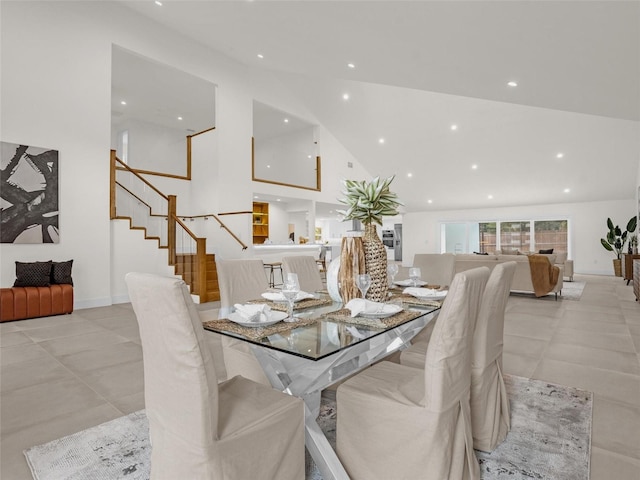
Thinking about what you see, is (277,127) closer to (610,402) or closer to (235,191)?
(235,191)

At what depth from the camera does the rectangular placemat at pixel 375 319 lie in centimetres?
160

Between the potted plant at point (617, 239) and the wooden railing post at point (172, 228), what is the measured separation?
11335 mm

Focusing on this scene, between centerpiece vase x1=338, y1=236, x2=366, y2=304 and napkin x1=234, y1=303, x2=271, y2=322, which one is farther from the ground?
centerpiece vase x1=338, y1=236, x2=366, y2=304

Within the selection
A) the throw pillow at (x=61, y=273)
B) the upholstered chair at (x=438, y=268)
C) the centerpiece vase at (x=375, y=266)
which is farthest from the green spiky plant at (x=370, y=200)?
the throw pillow at (x=61, y=273)

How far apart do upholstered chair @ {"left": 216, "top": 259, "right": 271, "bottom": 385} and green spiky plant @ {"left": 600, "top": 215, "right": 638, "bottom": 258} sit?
11.3 metres

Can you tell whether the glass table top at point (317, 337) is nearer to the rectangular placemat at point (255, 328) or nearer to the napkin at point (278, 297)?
the rectangular placemat at point (255, 328)

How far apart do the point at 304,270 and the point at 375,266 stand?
110 centimetres

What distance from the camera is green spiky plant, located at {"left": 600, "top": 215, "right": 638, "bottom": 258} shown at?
982 cm

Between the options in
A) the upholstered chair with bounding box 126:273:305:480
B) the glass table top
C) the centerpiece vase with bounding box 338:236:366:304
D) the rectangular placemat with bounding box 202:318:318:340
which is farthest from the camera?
the centerpiece vase with bounding box 338:236:366:304

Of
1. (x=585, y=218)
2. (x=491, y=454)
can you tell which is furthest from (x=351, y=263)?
(x=585, y=218)

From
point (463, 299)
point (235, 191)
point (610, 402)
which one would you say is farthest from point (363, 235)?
point (235, 191)

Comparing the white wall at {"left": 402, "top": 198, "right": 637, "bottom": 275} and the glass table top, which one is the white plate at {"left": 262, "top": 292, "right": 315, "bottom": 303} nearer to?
the glass table top

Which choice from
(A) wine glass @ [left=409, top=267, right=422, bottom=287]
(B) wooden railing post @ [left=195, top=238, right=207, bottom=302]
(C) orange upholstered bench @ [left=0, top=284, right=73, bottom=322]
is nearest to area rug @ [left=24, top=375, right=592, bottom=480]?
(A) wine glass @ [left=409, top=267, right=422, bottom=287]

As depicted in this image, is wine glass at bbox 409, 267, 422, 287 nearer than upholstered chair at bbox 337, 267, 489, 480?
No
